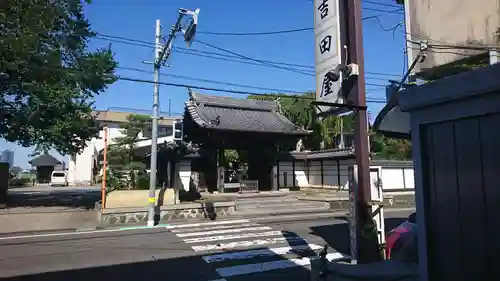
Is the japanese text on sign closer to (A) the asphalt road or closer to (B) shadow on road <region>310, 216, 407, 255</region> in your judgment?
(A) the asphalt road

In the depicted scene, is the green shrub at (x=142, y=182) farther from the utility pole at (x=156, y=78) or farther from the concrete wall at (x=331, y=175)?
the concrete wall at (x=331, y=175)

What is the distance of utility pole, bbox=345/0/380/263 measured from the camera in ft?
19.0

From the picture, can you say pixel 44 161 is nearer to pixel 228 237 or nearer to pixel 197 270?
pixel 228 237

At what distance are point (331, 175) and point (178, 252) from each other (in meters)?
19.5

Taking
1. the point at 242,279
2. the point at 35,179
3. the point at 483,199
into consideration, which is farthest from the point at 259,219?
the point at 35,179

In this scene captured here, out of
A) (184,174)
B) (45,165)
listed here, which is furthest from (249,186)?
(45,165)

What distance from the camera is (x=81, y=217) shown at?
15594mm

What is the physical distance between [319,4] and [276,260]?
5780 mm

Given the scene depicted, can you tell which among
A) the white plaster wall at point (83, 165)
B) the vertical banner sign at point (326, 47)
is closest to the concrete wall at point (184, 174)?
the vertical banner sign at point (326, 47)

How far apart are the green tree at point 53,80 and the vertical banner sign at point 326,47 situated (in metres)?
12.0

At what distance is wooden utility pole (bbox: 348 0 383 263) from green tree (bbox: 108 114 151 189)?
14.9 metres

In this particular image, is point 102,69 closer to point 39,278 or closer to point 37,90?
point 37,90

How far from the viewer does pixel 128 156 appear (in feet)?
88.8

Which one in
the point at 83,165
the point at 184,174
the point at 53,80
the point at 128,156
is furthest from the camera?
the point at 83,165
